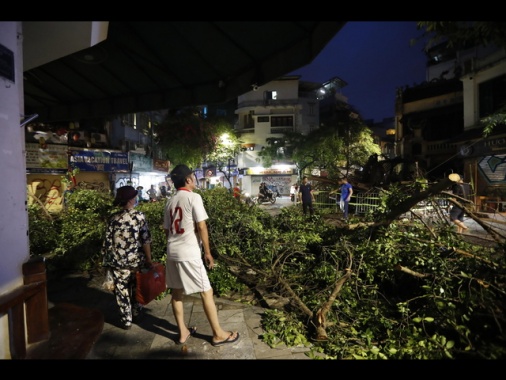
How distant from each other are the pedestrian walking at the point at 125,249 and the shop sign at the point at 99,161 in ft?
51.6

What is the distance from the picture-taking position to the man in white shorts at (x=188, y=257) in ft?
10.7

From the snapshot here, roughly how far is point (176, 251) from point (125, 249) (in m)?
0.94

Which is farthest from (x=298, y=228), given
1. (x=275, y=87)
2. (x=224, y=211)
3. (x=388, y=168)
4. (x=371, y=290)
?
(x=275, y=87)

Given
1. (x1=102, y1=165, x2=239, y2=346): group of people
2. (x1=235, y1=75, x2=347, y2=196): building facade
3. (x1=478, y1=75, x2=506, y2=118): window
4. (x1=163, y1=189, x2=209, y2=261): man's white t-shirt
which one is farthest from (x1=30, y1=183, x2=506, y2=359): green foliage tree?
(x1=235, y1=75, x2=347, y2=196): building facade

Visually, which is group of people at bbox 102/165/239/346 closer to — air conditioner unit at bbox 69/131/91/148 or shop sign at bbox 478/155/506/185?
air conditioner unit at bbox 69/131/91/148

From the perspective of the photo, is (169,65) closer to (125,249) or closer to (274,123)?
(125,249)

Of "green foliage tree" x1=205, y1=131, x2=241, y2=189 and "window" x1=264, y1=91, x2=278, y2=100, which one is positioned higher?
"window" x1=264, y1=91, x2=278, y2=100

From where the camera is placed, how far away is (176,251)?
3.29m

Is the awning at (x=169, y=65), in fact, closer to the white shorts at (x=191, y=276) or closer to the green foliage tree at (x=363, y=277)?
the green foliage tree at (x=363, y=277)

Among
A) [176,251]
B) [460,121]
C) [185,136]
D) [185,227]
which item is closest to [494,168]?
[460,121]

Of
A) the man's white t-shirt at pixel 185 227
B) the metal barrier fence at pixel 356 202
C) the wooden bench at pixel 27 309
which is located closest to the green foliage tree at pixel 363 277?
the man's white t-shirt at pixel 185 227

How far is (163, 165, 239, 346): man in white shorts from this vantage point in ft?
10.7

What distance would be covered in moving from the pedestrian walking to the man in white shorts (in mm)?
694

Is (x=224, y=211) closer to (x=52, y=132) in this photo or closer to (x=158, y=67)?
(x=158, y=67)
